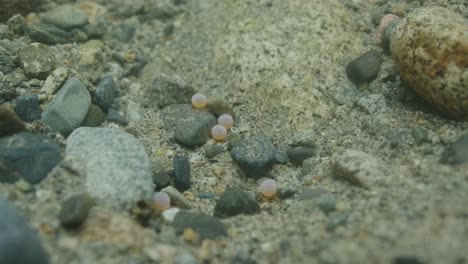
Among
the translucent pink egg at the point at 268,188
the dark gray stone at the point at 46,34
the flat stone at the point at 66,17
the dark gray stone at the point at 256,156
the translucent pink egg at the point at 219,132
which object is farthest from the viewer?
the flat stone at the point at 66,17

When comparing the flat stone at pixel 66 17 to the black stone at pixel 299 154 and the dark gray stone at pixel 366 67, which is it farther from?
the dark gray stone at pixel 366 67

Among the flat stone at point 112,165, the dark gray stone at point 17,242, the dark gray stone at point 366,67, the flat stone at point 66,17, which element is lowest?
the flat stone at point 112,165

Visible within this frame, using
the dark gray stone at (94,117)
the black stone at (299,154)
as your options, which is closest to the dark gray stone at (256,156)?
the black stone at (299,154)

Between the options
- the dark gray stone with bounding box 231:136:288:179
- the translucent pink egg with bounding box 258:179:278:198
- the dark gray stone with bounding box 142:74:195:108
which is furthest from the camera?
the dark gray stone with bounding box 142:74:195:108

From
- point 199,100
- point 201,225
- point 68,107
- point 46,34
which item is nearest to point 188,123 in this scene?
point 199,100

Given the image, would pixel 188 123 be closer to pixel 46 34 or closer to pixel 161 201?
pixel 161 201

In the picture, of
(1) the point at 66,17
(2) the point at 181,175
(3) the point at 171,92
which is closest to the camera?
(2) the point at 181,175

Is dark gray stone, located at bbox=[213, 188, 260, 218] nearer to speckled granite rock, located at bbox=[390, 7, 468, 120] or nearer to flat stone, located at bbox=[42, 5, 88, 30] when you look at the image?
speckled granite rock, located at bbox=[390, 7, 468, 120]

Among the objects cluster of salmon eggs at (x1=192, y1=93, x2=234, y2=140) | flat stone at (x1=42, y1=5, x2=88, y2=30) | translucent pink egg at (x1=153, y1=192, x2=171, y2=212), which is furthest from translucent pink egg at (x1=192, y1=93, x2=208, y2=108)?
flat stone at (x1=42, y1=5, x2=88, y2=30)
